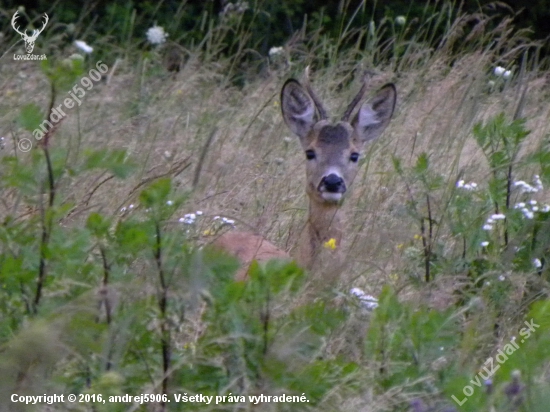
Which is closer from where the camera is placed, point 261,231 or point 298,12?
point 261,231

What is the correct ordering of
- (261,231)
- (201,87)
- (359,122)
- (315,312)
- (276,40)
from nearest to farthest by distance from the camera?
(315,312)
(261,231)
(359,122)
(201,87)
(276,40)

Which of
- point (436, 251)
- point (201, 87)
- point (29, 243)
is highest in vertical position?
point (201, 87)

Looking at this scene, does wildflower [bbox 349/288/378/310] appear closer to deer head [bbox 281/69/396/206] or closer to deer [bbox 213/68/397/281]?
deer [bbox 213/68/397/281]

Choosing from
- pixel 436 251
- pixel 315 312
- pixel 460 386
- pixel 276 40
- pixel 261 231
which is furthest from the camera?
pixel 276 40

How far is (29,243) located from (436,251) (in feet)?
6.58

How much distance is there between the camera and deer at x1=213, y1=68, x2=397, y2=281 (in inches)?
203

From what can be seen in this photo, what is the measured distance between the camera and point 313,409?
3070 millimetres

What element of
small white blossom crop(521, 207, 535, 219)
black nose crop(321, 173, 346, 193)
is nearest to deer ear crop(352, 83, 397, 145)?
→ black nose crop(321, 173, 346, 193)

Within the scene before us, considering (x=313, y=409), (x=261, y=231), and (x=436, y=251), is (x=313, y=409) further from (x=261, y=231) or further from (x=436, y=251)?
(x=261, y=231)

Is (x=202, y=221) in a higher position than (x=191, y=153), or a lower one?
lower

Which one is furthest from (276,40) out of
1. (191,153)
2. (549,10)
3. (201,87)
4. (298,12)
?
(191,153)

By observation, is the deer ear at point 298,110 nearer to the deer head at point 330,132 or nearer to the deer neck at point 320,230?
the deer head at point 330,132

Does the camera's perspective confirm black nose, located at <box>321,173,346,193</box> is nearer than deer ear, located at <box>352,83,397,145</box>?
Yes

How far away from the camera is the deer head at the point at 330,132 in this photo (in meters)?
5.66
